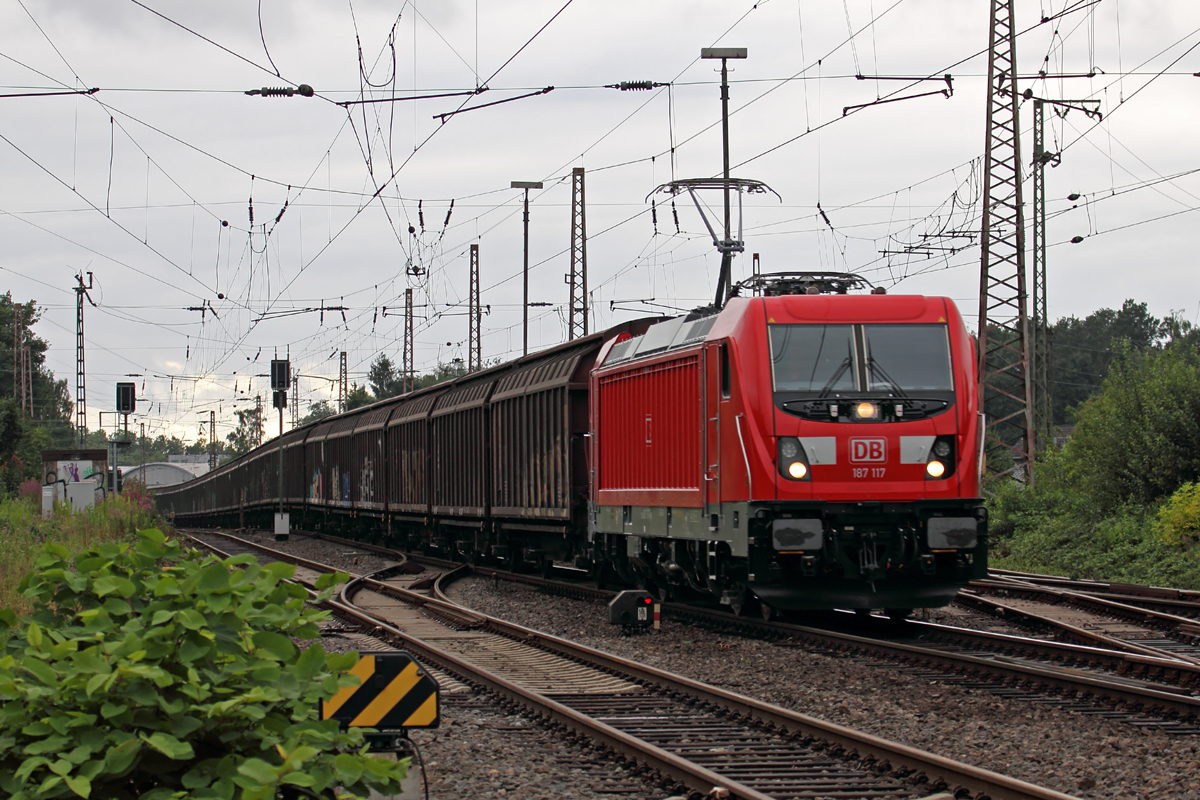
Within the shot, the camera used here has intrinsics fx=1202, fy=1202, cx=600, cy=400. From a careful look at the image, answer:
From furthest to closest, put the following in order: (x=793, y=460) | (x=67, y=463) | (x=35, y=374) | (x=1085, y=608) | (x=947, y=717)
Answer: (x=35, y=374) → (x=67, y=463) → (x=1085, y=608) → (x=793, y=460) → (x=947, y=717)

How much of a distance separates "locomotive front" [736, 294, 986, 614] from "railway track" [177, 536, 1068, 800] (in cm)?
230

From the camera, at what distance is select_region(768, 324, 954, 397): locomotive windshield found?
467 inches

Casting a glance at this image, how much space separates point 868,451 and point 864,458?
8 cm

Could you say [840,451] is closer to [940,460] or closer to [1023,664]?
[940,460]

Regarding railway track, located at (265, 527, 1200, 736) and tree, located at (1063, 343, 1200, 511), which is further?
tree, located at (1063, 343, 1200, 511)

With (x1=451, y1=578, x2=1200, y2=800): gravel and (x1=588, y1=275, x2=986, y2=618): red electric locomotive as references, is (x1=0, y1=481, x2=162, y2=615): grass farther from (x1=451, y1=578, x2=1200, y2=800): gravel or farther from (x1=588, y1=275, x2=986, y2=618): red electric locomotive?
(x1=588, y1=275, x2=986, y2=618): red electric locomotive

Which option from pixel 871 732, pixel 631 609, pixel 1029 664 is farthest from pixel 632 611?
pixel 871 732

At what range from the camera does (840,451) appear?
11641mm

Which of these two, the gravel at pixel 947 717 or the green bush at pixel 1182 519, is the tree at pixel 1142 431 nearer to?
the green bush at pixel 1182 519

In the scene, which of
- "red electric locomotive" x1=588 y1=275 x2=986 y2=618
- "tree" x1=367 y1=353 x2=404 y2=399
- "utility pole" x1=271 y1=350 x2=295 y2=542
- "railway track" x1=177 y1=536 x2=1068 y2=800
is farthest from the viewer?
"tree" x1=367 y1=353 x2=404 y2=399

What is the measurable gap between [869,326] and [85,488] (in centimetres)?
3160

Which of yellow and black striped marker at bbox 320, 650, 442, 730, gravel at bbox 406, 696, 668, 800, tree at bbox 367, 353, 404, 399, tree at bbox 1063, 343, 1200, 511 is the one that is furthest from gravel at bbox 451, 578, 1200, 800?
tree at bbox 367, 353, 404, 399

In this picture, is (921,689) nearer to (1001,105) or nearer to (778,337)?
(778,337)

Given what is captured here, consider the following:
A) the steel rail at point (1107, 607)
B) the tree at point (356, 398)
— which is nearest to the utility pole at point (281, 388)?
the steel rail at point (1107, 607)
